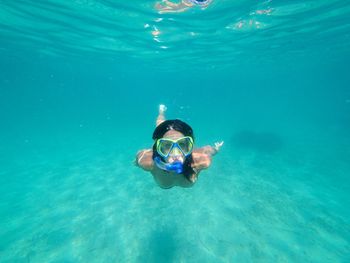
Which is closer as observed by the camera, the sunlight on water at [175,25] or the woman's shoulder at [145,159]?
the woman's shoulder at [145,159]

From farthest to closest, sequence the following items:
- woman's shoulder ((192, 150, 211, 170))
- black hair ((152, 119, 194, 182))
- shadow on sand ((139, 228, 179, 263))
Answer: shadow on sand ((139, 228, 179, 263))
woman's shoulder ((192, 150, 211, 170))
black hair ((152, 119, 194, 182))

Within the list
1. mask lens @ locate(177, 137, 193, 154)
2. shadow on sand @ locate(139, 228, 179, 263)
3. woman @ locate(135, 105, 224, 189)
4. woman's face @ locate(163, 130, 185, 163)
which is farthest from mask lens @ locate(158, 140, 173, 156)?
shadow on sand @ locate(139, 228, 179, 263)

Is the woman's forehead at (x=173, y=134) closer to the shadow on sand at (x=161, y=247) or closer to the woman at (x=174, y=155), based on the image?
the woman at (x=174, y=155)

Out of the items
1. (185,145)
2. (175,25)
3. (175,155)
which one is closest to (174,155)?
(175,155)

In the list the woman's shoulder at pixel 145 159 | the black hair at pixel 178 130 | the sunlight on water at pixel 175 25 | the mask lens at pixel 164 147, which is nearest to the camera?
the mask lens at pixel 164 147

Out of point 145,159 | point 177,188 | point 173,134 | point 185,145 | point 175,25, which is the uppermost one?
point 175,25

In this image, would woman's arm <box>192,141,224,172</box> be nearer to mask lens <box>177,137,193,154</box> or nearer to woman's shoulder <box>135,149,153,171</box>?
mask lens <box>177,137,193,154</box>

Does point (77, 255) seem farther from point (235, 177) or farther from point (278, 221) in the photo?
point (235, 177)

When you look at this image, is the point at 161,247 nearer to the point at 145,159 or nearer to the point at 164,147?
the point at 145,159

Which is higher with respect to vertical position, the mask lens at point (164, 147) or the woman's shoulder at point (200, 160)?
the mask lens at point (164, 147)

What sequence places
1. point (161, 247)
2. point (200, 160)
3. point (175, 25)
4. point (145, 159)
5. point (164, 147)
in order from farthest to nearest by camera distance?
point (175, 25), point (161, 247), point (145, 159), point (200, 160), point (164, 147)

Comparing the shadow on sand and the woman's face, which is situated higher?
the woman's face

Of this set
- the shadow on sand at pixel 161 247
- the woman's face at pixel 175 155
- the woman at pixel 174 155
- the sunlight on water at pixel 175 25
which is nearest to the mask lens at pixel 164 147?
the woman at pixel 174 155

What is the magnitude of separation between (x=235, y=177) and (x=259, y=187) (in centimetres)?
169
